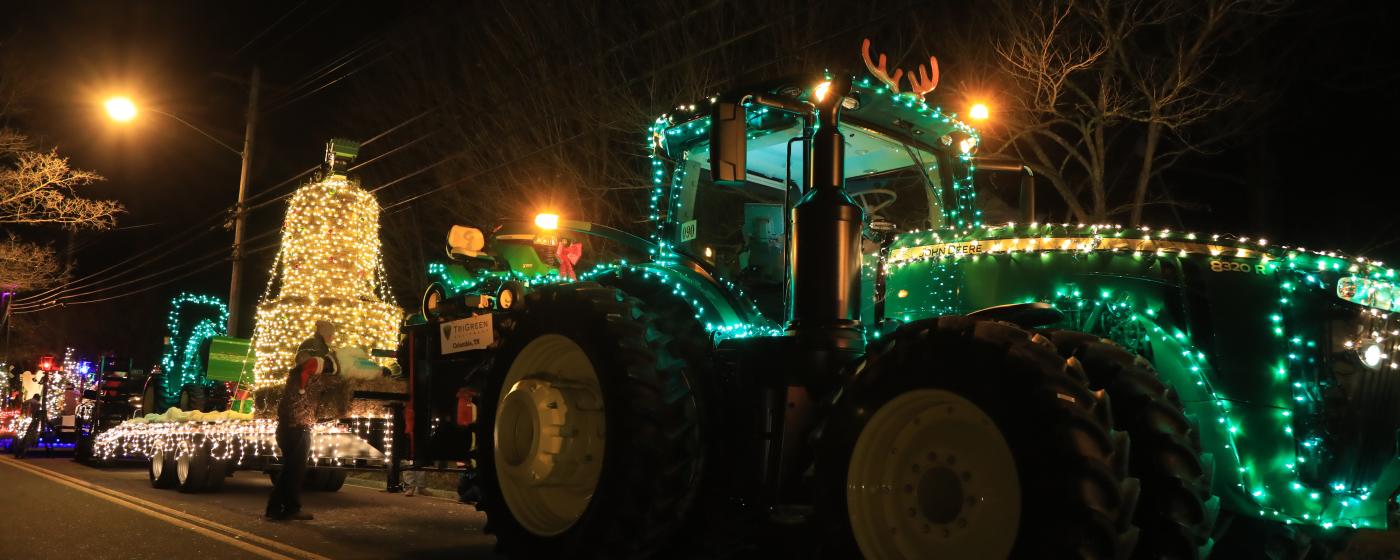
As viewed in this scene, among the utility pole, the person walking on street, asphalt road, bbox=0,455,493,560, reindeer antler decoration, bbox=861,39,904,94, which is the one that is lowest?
asphalt road, bbox=0,455,493,560

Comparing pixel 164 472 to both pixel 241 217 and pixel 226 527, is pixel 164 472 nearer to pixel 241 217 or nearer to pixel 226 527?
pixel 226 527

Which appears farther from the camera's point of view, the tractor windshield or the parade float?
the parade float

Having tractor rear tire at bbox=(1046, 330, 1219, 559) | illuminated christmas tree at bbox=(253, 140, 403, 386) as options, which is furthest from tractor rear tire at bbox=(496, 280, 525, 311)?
illuminated christmas tree at bbox=(253, 140, 403, 386)

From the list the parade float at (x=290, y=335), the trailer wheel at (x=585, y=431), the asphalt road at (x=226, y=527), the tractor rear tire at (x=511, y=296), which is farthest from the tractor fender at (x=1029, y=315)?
the parade float at (x=290, y=335)

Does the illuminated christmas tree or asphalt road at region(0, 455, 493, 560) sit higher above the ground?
the illuminated christmas tree

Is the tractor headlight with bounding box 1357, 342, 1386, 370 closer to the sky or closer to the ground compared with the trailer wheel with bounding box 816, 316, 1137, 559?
closer to the sky

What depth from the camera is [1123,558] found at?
131 inches

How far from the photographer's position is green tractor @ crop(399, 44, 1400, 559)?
12.1 ft

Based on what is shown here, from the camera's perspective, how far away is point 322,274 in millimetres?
15391

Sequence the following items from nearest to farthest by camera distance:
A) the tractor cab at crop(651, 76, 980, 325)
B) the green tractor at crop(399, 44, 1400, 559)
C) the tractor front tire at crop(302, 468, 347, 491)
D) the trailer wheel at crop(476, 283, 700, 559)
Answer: the green tractor at crop(399, 44, 1400, 559) → the trailer wheel at crop(476, 283, 700, 559) → the tractor cab at crop(651, 76, 980, 325) → the tractor front tire at crop(302, 468, 347, 491)

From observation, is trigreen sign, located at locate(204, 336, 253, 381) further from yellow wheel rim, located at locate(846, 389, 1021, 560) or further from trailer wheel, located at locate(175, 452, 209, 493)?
yellow wheel rim, located at locate(846, 389, 1021, 560)

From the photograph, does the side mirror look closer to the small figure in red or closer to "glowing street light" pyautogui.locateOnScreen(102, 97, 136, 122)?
the small figure in red

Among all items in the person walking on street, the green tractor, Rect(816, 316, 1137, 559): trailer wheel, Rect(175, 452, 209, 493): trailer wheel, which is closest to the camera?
Rect(816, 316, 1137, 559): trailer wheel

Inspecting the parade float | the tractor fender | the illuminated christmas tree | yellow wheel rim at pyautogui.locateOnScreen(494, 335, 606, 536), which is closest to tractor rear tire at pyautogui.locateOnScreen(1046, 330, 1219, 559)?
the tractor fender
